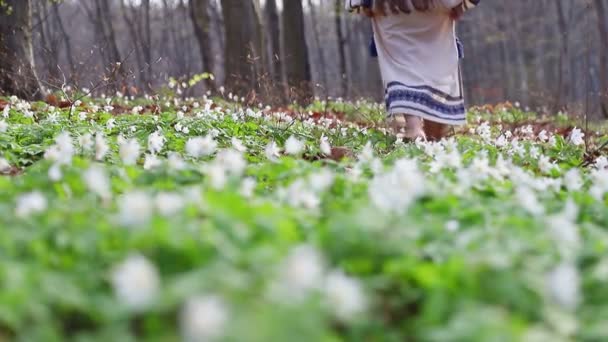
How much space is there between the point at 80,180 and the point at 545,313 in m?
1.52

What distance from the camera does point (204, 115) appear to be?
20.2 feet

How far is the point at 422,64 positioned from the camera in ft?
20.2

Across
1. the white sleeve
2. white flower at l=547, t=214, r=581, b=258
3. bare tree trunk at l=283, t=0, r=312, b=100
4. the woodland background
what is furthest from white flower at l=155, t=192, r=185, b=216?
bare tree trunk at l=283, t=0, r=312, b=100

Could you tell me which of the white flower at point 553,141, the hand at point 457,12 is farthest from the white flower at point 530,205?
the hand at point 457,12

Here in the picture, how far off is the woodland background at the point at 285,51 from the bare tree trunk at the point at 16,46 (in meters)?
0.32

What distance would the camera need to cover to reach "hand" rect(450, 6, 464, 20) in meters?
6.09

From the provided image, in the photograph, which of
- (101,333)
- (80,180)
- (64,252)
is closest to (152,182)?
(80,180)

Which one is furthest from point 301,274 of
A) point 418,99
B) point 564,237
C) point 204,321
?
point 418,99

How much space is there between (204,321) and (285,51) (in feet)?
44.4

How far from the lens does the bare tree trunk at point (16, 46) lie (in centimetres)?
873

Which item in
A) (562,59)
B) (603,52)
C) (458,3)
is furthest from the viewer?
(562,59)

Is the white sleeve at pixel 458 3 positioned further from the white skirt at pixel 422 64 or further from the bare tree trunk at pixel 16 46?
the bare tree trunk at pixel 16 46

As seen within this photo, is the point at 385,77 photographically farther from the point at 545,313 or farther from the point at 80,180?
the point at 545,313

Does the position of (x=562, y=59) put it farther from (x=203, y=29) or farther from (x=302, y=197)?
(x=302, y=197)
